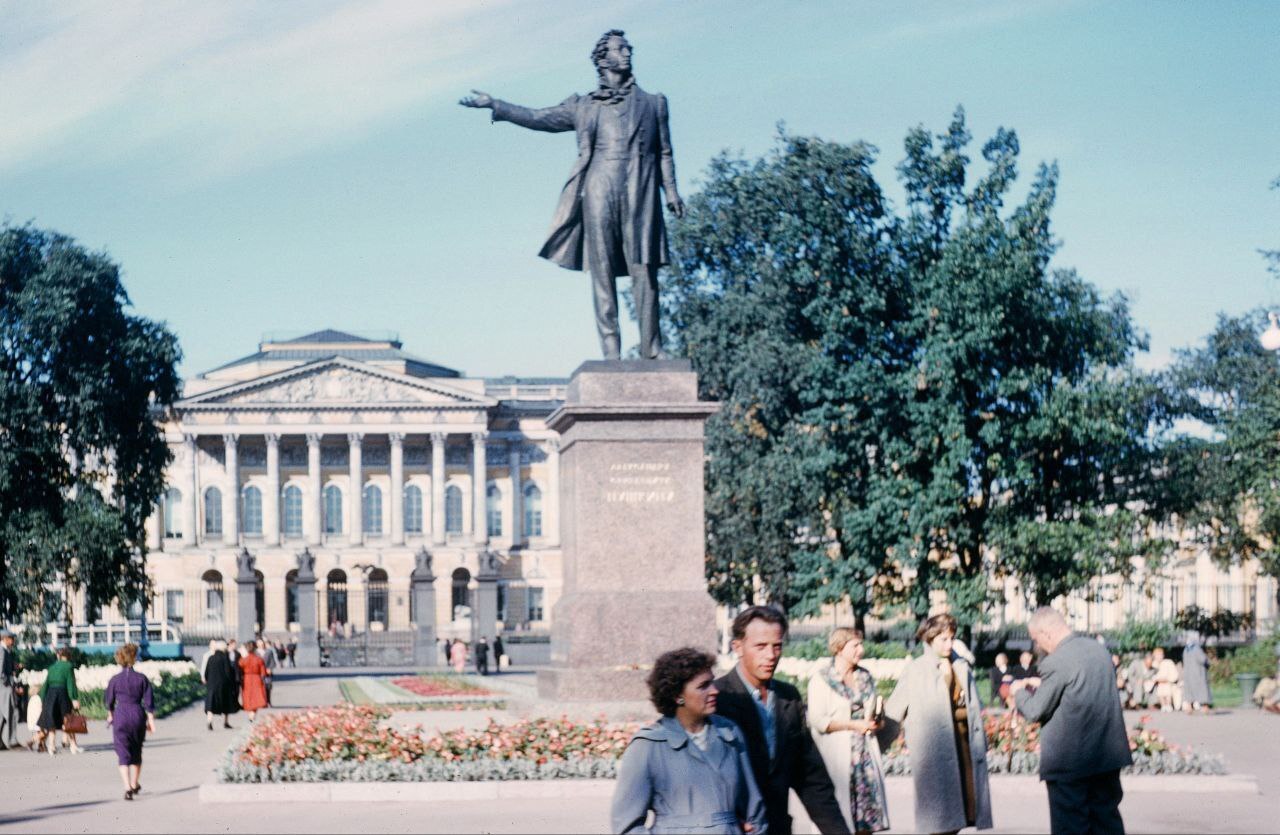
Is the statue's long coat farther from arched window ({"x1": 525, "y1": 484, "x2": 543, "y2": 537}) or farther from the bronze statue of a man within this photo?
arched window ({"x1": 525, "y1": 484, "x2": 543, "y2": 537})

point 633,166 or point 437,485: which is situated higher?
point 437,485

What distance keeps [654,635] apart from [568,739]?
1066 millimetres

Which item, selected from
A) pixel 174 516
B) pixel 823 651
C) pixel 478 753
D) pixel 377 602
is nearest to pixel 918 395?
pixel 823 651

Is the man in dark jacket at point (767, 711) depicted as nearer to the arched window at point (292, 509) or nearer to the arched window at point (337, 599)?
the arched window at point (337, 599)

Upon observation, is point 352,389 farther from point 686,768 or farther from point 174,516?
point 686,768

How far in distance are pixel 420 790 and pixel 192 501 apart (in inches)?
3558

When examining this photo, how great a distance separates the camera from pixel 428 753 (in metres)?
15.1

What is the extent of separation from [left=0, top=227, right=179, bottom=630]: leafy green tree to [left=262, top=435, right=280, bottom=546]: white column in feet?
189

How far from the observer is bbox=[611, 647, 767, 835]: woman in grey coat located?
604 cm

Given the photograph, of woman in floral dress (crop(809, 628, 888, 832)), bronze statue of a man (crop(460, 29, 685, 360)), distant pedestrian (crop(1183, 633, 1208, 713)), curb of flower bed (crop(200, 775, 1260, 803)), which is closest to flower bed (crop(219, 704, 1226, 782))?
curb of flower bed (crop(200, 775, 1260, 803))

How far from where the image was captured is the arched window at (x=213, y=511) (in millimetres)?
102125

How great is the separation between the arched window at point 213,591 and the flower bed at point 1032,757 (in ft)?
282

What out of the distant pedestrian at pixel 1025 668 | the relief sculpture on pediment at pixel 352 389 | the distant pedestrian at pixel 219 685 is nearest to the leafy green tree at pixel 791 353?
the distant pedestrian at pixel 1025 668

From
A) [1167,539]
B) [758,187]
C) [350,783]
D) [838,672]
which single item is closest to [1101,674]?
[838,672]
